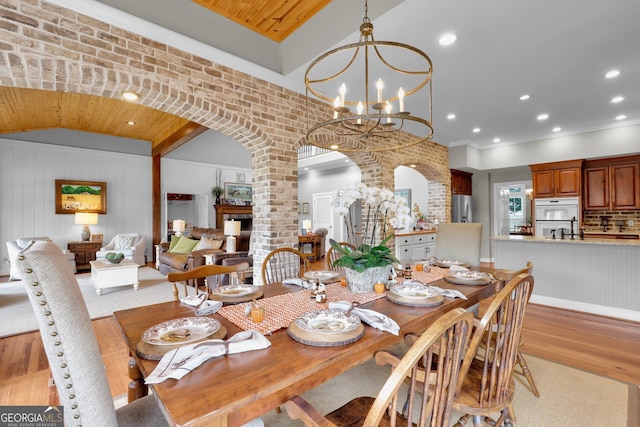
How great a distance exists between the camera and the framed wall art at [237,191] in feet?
30.5

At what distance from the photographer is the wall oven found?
558 cm

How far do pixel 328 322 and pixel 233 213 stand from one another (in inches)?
324

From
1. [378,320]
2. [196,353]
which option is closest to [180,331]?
[196,353]

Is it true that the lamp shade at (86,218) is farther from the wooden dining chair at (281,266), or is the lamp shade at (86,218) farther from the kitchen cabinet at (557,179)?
the kitchen cabinet at (557,179)

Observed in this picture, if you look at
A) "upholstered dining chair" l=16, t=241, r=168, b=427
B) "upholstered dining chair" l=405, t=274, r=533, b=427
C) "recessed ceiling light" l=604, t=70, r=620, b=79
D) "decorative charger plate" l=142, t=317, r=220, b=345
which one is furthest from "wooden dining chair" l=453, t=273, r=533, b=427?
"recessed ceiling light" l=604, t=70, r=620, b=79

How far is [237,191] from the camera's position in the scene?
950 cm

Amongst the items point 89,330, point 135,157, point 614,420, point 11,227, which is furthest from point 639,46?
point 11,227

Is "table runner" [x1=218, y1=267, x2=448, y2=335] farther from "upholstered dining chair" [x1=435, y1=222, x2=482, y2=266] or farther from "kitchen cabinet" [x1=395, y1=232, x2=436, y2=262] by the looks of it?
"kitchen cabinet" [x1=395, y1=232, x2=436, y2=262]

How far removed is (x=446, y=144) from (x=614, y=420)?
547 cm

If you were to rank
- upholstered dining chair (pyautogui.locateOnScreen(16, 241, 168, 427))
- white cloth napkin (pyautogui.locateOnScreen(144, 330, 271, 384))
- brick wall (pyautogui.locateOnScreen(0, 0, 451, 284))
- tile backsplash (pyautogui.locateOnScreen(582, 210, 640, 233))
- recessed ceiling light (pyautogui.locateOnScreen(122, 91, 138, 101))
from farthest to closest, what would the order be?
tile backsplash (pyautogui.locateOnScreen(582, 210, 640, 233)) → recessed ceiling light (pyautogui.locateOnScreen(122, 91, 138, 101)) → brick wall (pyautogui.locateOnScreen(0, 0, 451, 284)) → white cloth napkin (pyautogui.locateOnScreen(144, 330, 271, 384)) → upholstered dining chair (pyautogui.locateOnScreen(16, 241, 168, 427))

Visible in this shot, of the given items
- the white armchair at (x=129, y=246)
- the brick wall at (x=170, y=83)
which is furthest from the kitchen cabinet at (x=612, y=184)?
the white armchair at (x=129, y=246)

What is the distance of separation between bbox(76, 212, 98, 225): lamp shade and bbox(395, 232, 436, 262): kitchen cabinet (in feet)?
21.5

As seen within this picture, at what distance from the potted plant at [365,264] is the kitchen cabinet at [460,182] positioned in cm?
558

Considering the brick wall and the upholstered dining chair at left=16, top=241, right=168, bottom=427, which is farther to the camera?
the brick wall
